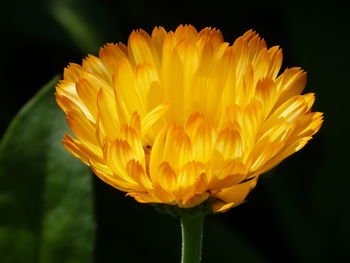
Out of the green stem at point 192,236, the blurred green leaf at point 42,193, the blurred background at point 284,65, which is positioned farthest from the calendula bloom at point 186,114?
the blurred background at point 284,65

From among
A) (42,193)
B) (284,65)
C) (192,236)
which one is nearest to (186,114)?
(192,236)

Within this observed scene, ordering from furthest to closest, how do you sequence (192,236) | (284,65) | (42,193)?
(284,65)
(42,193)
(192,236)

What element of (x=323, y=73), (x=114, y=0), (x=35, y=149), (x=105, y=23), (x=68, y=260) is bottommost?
(x=68, y=260)

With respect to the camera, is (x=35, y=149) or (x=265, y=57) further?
(x=35, y=149)

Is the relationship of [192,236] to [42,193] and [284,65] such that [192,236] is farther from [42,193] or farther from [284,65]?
[284,65]

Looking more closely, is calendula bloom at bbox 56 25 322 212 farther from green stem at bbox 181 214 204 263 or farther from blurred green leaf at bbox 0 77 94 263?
blurred green leaf at bbox 0 77 94 263

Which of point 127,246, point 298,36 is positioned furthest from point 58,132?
point 298,36

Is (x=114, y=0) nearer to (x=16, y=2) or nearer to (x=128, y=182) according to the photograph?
(x=16, y=2)

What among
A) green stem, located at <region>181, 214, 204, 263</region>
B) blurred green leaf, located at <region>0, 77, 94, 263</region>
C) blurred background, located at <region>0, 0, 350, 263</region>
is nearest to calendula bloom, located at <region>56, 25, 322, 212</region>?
green stem, located at <region>181, 214, 204, 263</region>
